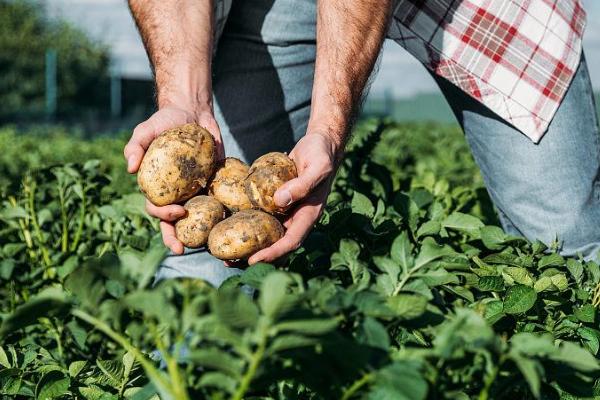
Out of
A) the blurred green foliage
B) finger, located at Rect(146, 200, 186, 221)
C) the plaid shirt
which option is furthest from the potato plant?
the blurred green foliage

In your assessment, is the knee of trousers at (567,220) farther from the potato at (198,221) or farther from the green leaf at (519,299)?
the potato at (198,221)

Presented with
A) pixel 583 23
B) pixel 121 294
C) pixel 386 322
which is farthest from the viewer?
pixel 583 23

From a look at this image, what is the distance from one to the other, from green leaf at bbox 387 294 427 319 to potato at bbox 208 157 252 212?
883mm

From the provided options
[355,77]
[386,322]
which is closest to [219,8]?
[355,77]

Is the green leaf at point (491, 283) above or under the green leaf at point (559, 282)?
under

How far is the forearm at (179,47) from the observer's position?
216cm

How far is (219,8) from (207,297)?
177 cm

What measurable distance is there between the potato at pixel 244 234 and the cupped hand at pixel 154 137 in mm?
146

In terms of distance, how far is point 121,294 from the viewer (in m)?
1.16

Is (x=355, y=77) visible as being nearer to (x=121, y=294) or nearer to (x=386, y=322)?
(x=386, y=322)

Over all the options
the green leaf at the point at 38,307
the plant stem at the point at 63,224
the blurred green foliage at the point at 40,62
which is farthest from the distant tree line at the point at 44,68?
the green leaf at the point at 38,307

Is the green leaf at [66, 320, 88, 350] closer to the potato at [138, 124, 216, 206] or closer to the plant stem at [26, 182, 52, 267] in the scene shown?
the potato at [138, 124, 216, 206]

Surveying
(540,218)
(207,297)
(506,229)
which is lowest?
(506,229)

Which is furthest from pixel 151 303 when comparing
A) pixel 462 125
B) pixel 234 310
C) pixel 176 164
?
pixel 462 125
